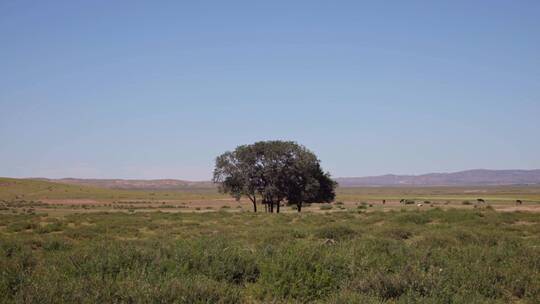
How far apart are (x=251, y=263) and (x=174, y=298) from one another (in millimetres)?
4135

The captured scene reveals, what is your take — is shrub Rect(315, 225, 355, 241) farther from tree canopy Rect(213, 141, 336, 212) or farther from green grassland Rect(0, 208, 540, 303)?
tree canopy Rect(213, 141, 336, 212)

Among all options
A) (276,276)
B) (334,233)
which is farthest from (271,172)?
(276,276)

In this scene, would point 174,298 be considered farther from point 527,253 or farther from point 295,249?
point 527,253

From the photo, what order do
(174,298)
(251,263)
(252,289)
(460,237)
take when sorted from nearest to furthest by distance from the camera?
(174,298) < (252,289) < (251,263) < (460,237)

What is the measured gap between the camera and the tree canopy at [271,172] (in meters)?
55.3

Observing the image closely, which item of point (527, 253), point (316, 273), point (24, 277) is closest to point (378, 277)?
point (316, 273)

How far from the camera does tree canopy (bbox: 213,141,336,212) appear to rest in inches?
2178

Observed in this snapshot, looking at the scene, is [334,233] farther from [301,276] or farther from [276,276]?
[301,276]

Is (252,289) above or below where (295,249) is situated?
below

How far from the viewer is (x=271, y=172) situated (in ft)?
181

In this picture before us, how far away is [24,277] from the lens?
9.50 metres

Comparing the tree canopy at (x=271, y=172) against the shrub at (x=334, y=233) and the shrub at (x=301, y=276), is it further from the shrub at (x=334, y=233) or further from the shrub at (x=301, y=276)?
the shrub at (x=301, y=276)

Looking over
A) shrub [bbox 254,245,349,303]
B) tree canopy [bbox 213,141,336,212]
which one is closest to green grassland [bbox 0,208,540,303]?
shrub [bbox 254,245,349,303]

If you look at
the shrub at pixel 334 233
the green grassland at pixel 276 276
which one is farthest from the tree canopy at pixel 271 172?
the green grassland at pixel 276 276
